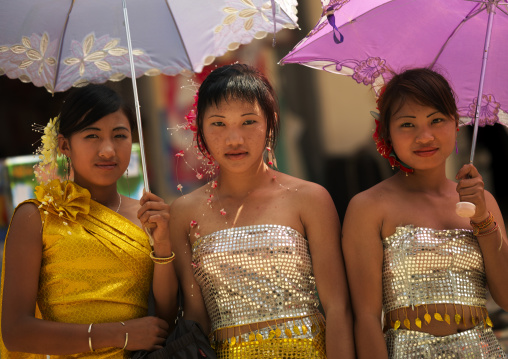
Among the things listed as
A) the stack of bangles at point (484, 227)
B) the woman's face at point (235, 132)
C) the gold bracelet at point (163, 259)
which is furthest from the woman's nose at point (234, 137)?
the stack of bangles at point (484, 227)

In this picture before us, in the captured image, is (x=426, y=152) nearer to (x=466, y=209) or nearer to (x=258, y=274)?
(x=466, y=209)

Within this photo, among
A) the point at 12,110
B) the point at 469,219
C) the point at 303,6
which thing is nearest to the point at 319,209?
the point at 469,219

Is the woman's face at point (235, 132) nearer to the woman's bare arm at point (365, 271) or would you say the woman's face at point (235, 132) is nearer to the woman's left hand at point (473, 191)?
the woman's bare arm at point (365, 271)

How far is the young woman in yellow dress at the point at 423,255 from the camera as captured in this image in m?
2.38

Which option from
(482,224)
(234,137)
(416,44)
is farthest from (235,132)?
(482,224)

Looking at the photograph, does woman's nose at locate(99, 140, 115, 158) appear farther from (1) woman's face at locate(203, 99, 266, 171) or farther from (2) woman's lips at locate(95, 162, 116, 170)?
(1) woman's face at locate(203, 99, 266, 171)

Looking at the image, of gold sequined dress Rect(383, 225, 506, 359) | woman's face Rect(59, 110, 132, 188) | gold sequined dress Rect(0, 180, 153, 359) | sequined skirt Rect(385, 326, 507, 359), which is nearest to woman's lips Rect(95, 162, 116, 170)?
woman's face Rect(59, 110, 132, 188)

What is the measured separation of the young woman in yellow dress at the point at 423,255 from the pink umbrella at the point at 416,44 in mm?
235

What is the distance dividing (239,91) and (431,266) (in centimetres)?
102

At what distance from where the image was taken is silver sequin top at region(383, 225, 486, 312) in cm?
242

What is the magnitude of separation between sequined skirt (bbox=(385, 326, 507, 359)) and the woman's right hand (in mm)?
900

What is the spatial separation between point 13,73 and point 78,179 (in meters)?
0.53

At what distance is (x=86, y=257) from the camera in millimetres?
2539

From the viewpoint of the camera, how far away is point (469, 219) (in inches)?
99.3
